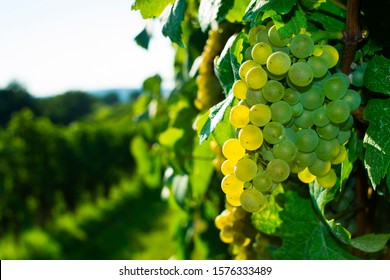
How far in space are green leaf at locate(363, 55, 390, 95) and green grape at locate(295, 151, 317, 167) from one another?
23 cm

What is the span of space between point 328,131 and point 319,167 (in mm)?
77

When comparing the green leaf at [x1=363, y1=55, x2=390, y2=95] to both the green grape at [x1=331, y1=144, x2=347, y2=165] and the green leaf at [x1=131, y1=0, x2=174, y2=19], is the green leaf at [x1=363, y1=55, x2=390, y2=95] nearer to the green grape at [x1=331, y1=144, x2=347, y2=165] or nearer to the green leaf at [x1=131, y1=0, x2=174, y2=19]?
the green grape at [x1=331, y1=144, x2=347, y2=165]

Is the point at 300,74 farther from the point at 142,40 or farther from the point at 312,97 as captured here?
the point at 142,40

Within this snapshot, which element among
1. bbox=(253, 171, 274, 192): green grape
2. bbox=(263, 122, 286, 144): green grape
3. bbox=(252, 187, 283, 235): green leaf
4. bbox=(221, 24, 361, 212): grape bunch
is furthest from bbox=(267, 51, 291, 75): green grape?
bbox=(252, 187, 283, 235): green leaf

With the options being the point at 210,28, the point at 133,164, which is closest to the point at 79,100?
the point at 133,164

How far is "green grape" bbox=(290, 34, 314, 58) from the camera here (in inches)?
41.6

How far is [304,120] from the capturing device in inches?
43.3

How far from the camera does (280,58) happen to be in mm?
1039

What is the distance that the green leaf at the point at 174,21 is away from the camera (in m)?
1.36

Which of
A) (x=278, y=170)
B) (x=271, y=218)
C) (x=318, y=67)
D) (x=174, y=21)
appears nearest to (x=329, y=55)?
(x=318, y=67)

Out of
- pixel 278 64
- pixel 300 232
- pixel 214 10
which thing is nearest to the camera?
pixel 278 64

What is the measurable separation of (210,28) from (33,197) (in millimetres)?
11692

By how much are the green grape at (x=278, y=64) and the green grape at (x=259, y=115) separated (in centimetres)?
7
